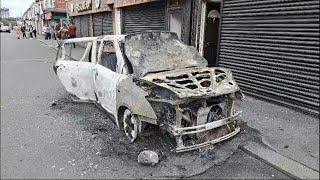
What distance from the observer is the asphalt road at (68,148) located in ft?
12.2

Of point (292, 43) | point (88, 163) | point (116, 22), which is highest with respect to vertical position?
point (116, 22)

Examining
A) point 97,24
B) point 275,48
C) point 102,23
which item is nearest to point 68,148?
point 275,48

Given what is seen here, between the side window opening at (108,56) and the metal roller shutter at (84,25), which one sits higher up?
the metal roller shutter at (84,25)

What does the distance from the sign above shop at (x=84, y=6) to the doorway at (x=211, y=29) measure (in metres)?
11.9

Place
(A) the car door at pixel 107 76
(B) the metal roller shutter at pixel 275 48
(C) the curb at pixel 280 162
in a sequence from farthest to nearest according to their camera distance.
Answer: (B) the metal roller shutter at pixel 275 48 → (A) the car door at pixel 107 76 → (C) the curb at pixel 280 162

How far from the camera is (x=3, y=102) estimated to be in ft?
22.6

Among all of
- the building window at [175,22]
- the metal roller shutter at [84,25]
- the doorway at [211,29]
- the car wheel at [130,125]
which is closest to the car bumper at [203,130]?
the car wheel at [130,125]

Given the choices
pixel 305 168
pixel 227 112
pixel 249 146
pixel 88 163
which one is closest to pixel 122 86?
pixel 88 163

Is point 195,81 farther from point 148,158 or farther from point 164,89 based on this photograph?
point 148,158

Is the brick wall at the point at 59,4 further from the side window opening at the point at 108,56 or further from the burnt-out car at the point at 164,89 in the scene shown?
the side window opening at the point at 108,56

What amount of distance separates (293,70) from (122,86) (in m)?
3.54

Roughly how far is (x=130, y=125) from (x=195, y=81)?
1.27 meters

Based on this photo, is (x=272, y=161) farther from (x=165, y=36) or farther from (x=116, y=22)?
(x=116, y=22)

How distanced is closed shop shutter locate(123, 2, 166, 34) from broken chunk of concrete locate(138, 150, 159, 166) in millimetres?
7306
